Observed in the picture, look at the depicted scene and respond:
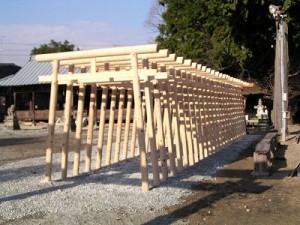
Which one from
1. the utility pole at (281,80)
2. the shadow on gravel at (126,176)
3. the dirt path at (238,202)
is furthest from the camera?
the utility pole at (281,80)

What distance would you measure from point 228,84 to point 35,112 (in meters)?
19.8

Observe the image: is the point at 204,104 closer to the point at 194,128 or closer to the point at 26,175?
the point at 194,128

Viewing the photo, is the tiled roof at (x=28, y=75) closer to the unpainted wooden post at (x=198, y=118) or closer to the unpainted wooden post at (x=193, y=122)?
the unpainted wooden post at (x=198, y=118)

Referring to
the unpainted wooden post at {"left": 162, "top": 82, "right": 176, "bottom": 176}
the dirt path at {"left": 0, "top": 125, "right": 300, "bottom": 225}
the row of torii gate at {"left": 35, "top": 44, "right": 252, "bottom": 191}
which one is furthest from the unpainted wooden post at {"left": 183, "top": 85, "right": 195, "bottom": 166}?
the unpainted wooden post at {"left": 162, "top": 82, "right": 176, "bottom": 176}

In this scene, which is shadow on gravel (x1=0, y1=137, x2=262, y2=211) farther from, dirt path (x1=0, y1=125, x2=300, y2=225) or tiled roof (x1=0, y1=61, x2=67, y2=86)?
tiled roof (x1=0, y1=61, x2=67, y2=86)

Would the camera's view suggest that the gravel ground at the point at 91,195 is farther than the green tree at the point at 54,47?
No

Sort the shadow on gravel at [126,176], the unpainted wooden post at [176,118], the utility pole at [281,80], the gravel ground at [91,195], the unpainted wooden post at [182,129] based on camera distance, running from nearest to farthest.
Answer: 1. the gravel ground at [91,195]
2. the shadow on gravel at [126,176]
3. the unpainted wooden post at [176,118]
4. the unpainted wooden post at [182,129]
5. the utility pole at [281,80]

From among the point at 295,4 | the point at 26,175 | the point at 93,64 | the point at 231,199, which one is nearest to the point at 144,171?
the point at 231,199

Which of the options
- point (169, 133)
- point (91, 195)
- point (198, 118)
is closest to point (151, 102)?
point (169, 133)

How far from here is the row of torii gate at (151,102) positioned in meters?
7.43

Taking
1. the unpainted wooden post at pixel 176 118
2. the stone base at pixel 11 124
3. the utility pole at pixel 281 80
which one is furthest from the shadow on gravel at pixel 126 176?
the stone base at pixel 11 124

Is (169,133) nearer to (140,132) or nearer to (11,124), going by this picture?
(140,132)

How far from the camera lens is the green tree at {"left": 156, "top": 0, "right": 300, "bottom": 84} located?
23672mm

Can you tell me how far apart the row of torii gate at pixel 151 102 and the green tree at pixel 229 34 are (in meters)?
11.2
